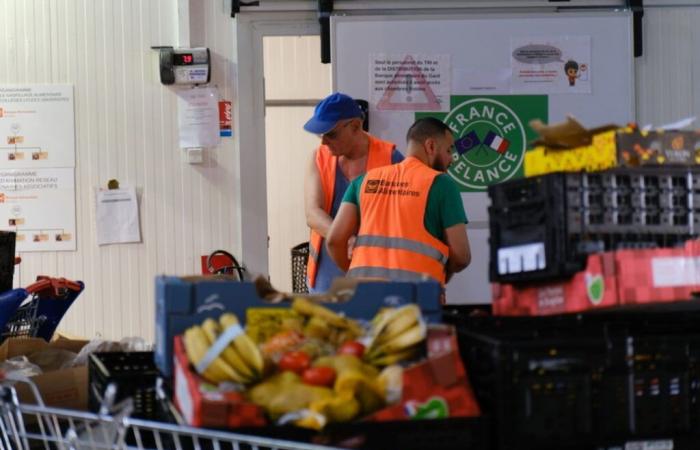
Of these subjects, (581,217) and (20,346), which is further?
(20,346)

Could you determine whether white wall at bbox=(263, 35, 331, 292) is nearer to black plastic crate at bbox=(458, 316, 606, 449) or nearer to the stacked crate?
the stacked crate

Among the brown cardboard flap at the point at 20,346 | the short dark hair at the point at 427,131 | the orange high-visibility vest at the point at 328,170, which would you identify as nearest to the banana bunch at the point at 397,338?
the brown cardboard flap at the point at 20,346

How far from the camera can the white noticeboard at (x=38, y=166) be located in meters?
6.72

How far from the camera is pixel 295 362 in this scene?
1.91 meters

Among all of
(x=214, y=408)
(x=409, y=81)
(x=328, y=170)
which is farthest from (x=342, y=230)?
(x=214, y=408)

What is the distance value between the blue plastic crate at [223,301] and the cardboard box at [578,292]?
12.4 inches

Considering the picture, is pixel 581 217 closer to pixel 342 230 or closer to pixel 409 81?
pixel 342 230

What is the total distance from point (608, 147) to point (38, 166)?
16.6 ft

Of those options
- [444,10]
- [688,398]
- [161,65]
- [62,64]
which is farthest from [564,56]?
[688,398]

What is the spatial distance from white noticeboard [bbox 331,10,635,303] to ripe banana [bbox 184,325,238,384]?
4.74 m

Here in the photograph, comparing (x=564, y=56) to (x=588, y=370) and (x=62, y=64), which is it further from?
(x=588, y=370)

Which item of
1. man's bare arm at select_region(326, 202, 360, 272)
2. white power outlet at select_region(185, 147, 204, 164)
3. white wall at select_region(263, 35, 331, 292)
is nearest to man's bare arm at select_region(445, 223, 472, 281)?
man's bare arm at select_region(326, 202, 360, 272)

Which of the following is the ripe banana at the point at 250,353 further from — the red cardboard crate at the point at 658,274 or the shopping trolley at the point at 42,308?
the shopping trolley at the point at 42,308

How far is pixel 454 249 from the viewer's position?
4.37 metres
